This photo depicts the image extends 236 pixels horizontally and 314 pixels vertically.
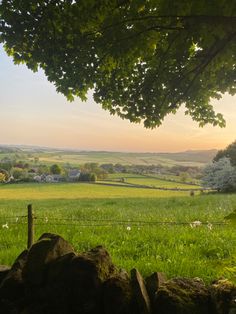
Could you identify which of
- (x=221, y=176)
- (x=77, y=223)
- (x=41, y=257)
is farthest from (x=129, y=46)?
(x=221, y=176)

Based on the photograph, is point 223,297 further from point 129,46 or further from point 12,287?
point 129,46

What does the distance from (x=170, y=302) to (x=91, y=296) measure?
4.51 ft

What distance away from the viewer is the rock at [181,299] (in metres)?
6.62

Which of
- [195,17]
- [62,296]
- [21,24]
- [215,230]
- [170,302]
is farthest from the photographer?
[215,230]

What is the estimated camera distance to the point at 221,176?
62.8m

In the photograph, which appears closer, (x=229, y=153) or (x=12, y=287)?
(x=12, y=287)

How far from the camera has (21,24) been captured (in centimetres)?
880

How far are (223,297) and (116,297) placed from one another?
180cm

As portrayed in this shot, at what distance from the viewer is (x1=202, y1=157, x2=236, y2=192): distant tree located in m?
62.0

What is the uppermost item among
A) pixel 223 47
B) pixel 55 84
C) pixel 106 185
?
pixel 223 47

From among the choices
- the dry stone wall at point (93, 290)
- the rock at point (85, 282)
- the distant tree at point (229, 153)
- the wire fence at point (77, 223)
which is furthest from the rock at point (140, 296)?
the distant tree at point (229, 153)

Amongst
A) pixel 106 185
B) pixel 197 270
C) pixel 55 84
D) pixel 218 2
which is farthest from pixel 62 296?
pixel 106 185

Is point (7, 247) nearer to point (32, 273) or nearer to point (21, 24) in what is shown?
point (32, 273)

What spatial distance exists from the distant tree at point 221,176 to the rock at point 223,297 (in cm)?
5655
